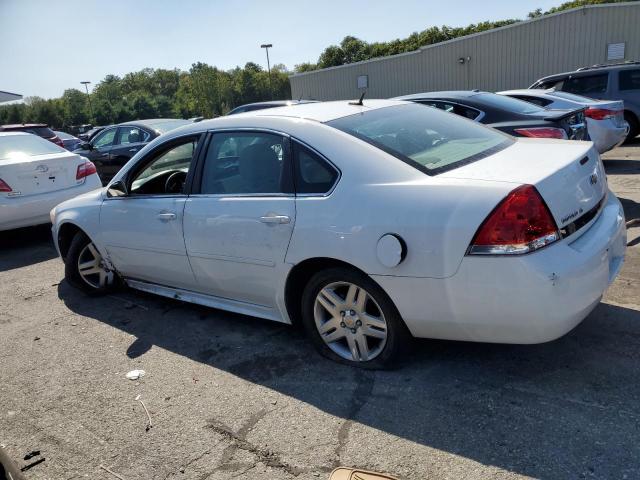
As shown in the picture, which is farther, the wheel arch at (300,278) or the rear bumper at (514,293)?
the wheel arch at (300,278)

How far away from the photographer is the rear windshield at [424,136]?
3.16m

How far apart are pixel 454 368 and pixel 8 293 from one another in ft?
15.0

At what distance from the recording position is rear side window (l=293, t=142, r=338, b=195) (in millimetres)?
3176

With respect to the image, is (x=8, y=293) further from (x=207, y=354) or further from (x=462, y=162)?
(x=462, y=162)

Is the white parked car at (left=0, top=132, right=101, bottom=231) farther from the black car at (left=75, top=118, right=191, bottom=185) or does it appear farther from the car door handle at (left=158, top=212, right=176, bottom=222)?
the car door handle at (left=158, top=212, right=176, bottom=222)

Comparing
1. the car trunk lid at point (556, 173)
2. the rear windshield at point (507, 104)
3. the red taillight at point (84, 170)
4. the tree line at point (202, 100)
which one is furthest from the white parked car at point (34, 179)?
the tree line at point (202, 100)

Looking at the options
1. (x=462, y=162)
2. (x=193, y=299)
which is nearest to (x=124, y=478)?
(x=193, y=299)

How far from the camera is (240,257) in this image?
11.6 ft

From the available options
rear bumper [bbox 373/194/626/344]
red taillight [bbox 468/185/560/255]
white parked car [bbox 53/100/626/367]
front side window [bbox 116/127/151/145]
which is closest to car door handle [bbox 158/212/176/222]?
white parked car [bbox 53/100/626/367]

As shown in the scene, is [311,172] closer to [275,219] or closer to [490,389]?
[275,219]

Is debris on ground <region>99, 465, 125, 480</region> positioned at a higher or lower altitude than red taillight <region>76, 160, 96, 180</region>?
lower

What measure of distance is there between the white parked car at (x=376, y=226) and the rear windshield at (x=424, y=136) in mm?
15

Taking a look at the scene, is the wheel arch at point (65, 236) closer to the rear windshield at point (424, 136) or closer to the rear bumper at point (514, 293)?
the rear windshield at point (424, 136)

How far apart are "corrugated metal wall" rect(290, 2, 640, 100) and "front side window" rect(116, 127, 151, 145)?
17.4 meters
